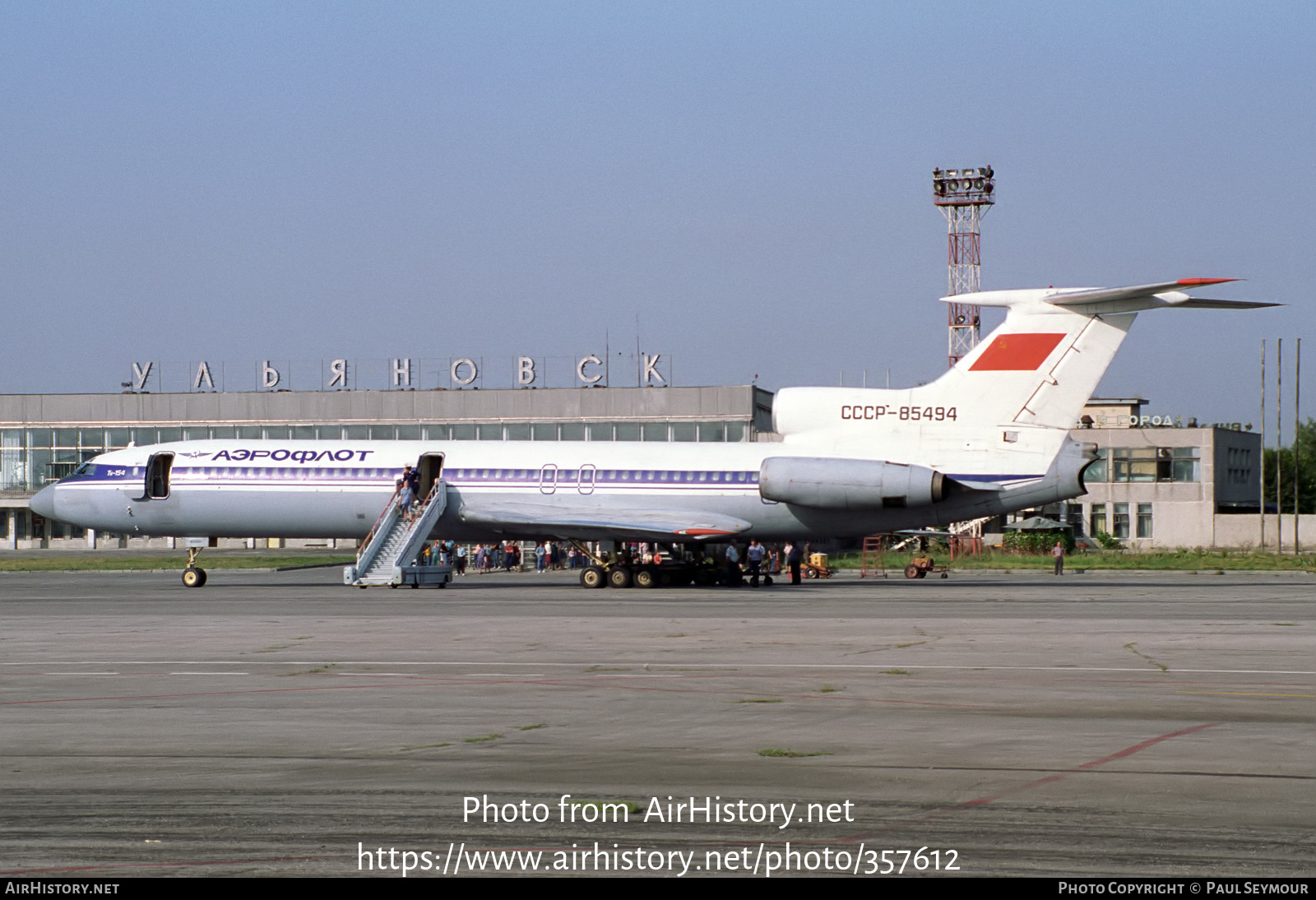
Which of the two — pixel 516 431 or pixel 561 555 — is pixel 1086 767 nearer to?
pixel 561 555

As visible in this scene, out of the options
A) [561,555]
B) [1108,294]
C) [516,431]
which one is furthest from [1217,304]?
[516,431]

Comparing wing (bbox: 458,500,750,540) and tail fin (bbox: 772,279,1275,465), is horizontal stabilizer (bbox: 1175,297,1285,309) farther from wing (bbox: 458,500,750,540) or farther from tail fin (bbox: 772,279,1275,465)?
wing (bbox: 458,500,750,540)

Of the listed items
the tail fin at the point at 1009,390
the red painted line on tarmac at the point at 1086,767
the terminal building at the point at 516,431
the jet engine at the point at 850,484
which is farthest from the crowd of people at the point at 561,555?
the red painted line on tarmac at the point at 1086,767

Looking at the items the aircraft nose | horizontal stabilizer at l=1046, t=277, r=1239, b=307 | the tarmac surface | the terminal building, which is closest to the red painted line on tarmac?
the tarmac surface

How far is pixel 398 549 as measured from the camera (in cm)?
3981

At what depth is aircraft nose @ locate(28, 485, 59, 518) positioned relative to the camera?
4447 cm

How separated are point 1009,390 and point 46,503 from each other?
31.0 meters

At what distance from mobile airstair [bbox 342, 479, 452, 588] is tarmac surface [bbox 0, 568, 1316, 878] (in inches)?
528

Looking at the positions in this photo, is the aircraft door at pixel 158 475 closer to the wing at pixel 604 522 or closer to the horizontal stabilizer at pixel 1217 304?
the wing at pixel 604 522

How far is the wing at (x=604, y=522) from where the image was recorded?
3891 cm

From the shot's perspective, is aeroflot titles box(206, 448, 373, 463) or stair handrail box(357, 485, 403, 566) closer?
stair handrail box(357, 485, 403, 566)

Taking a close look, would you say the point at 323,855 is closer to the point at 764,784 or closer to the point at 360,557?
the point at 764,784

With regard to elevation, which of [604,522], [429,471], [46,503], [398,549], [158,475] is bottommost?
[398,549]
